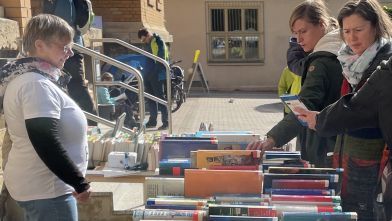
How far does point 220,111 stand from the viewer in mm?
11664

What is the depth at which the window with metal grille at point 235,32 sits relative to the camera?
56.2ft

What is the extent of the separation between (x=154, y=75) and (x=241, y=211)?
680 centimetres

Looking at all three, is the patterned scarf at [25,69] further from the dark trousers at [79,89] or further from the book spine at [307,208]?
the dark trousers at [79,89]

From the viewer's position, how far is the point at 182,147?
9.11 ft

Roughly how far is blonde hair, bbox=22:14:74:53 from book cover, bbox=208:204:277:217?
108cm

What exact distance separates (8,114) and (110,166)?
1.12 metres

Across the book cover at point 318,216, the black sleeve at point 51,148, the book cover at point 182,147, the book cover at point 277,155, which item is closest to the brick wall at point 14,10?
the book cover at point 182,147

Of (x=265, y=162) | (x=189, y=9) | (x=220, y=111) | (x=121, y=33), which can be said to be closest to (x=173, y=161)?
(x=265, y=162)

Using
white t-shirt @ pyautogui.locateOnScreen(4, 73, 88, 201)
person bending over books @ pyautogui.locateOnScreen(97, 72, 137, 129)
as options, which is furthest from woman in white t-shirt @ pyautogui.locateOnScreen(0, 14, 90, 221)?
A: person bending over books @ pyautogui.locateOnScreen(97, 72, 137, 129)

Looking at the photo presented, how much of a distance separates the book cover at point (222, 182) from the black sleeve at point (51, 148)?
52cm

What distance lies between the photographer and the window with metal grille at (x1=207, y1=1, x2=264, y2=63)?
674 inches

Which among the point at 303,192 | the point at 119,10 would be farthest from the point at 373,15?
the point at 119,10

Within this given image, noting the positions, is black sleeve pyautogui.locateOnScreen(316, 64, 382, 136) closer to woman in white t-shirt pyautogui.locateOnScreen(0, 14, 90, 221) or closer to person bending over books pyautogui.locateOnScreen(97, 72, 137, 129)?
woman in white t-shirt pyautogui.locateOnScreen(0, 14, 90, 221)

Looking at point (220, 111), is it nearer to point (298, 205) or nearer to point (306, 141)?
point (306, 141)
